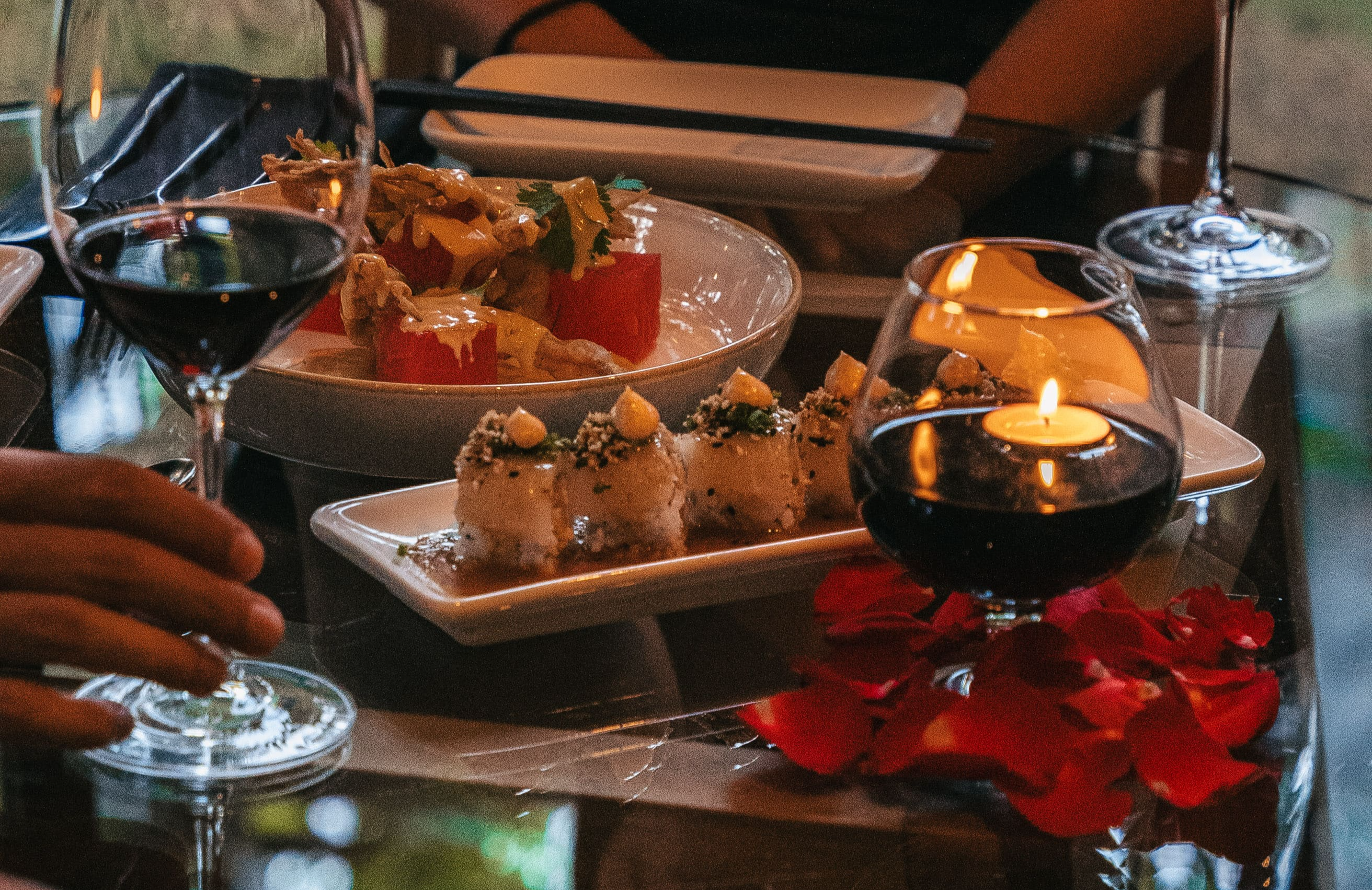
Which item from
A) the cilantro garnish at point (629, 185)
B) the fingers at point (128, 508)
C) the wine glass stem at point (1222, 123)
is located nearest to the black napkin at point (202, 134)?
the fingers at point (128, 508)

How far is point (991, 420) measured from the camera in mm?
749

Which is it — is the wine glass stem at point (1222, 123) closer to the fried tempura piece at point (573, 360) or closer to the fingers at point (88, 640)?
the fried tempura piece at point (573, 360)

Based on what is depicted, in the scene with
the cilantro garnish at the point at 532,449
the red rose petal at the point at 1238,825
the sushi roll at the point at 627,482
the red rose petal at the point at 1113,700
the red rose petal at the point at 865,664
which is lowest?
the red rose petal at the point at 1238,825

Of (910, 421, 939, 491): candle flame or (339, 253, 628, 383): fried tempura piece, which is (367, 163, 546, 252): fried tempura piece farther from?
(910, 421, 939, 491): candle flame

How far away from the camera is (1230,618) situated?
822mm

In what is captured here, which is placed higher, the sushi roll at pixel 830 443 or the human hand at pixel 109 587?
the human hand at pixel 109 587

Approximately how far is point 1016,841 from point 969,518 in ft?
0.50

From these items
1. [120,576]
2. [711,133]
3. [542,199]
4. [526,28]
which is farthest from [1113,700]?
[526,28]

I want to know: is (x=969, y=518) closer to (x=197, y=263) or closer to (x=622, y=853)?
(x=622, y=853)

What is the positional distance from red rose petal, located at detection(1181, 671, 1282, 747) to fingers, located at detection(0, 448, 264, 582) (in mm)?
478

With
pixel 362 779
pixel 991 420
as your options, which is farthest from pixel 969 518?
pixel 362 779

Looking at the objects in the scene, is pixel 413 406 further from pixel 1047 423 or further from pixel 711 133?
pixel 711 133

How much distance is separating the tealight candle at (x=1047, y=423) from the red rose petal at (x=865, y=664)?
0.14 metres

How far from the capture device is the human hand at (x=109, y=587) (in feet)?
2.08
